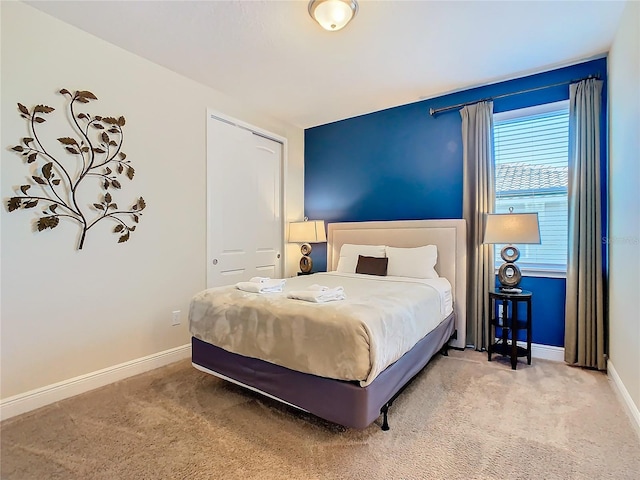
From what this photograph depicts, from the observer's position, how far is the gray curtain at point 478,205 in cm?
319

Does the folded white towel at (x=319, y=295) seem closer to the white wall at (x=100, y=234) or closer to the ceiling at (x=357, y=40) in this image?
the white wall at (x=100, y=234)

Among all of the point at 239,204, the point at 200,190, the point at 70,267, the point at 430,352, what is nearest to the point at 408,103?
the point at 239,204

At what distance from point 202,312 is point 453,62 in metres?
2.95

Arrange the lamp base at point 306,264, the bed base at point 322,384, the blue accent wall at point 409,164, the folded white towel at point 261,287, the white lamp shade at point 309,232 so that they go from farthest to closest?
the lamp base at point 306,264 → the white lamp shade at point 309,232 → the blue accent wall at point 409,164 → the folded white towel at point 261,287 → the bed base at point 322,384

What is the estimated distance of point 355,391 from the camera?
1.66 meters

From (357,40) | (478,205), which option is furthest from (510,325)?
(357,40)

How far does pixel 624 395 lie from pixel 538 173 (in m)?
1.96

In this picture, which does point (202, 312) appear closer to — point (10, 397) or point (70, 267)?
point (70, 267)

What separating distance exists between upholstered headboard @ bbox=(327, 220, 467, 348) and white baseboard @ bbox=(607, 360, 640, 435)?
3.55 ft

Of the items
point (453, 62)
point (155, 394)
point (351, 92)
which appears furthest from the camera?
point (351, 92)

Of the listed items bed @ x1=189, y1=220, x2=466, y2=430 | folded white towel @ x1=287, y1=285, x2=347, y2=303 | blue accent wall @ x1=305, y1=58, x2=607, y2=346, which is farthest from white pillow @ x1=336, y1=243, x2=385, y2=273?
folded white towel @ x1=287, y1=285, x2=347, y2=303

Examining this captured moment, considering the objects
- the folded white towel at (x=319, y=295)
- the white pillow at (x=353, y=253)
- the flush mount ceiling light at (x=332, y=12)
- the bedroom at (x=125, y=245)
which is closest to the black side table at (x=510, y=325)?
the bedroom at (x=125, y=245)

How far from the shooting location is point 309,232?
4.15 meters

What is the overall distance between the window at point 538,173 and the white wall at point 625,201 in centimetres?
43
